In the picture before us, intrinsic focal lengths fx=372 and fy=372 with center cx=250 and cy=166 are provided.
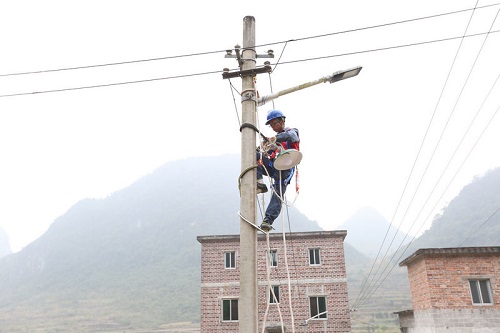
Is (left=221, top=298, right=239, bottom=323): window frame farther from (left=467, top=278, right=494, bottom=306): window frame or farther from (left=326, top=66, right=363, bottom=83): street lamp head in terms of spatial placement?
(left=326, top=66, right=363, bottom=83): street lamp head

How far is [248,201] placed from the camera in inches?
170

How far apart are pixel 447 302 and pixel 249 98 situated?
54.8ft

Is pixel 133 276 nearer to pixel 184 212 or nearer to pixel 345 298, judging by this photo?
pixel 184 212

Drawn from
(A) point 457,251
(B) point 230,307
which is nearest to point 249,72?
(A) point 457,251

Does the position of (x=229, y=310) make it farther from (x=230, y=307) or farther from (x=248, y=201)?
(x=248, y=201)

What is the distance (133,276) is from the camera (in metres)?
128

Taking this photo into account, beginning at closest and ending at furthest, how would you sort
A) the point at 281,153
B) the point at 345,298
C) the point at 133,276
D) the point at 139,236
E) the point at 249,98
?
the point at 281,153 < the point at 249,98 < the point at 345,298 < the point at 133,276 < the point at 139,236

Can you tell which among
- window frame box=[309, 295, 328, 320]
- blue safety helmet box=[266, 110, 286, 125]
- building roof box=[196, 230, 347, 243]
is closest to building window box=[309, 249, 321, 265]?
building roof box=[196, 230, 347, 243]

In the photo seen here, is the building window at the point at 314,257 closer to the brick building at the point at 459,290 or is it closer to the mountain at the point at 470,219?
the brick building at the point at 459,290

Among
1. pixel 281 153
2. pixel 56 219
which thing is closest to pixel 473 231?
pixel 281 153

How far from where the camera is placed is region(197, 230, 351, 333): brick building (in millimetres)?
25812

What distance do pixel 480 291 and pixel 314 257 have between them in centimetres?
1169

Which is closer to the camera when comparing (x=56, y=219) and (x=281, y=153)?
(x=281, y=153)

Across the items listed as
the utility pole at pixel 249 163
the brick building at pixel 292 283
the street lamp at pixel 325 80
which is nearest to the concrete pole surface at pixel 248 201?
the utility pole at pixel 249 163
